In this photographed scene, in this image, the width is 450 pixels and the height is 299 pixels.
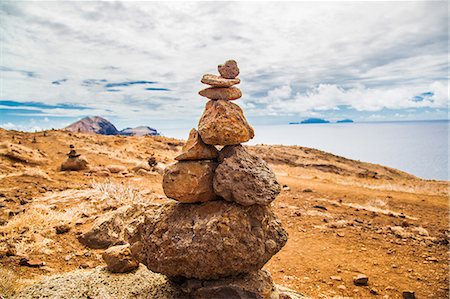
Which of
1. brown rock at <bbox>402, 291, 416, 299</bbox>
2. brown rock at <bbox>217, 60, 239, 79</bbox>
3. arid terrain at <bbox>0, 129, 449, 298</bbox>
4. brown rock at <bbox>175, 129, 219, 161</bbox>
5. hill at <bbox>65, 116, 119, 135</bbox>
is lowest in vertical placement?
brown rock at <bbox>402, 291, 416, 299</bbox>

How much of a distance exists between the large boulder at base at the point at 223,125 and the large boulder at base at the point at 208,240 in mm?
1487

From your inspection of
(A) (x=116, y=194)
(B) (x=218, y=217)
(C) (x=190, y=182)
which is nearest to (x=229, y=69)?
(C) (x=190, y=182)

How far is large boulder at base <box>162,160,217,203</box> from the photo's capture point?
23.5 ft

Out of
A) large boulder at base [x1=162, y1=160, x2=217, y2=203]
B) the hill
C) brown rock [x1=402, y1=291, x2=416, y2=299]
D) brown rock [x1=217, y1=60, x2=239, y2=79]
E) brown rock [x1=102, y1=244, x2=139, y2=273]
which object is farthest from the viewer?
the hill

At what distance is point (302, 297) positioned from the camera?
8414 mm

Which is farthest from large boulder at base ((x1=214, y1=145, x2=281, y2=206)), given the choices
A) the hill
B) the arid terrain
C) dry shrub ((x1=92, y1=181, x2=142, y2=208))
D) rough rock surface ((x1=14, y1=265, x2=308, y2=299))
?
the hill

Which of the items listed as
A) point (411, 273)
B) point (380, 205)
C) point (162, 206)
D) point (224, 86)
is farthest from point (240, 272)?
point (380, 205)

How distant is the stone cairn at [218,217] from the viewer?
22.1 ft

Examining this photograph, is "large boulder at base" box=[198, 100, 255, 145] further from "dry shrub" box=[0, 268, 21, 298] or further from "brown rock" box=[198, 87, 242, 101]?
"dry shrub" box=[0, 268, 21, 298]

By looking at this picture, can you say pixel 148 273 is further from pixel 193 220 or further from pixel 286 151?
pixel 286 151

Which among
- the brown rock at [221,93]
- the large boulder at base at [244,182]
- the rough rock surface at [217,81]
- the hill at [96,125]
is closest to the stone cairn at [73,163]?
the brown rock at [221,93]

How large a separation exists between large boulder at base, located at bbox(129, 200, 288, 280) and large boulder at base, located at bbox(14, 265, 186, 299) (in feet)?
2.51

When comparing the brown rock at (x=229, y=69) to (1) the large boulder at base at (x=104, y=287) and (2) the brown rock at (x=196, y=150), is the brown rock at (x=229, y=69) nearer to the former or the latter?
(2) the brown rock at (x=196, y=150)

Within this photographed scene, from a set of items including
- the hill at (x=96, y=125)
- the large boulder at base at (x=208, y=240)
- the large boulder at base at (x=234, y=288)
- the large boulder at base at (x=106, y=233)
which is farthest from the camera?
the hill at (x=96, y=125)
